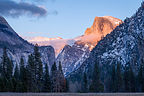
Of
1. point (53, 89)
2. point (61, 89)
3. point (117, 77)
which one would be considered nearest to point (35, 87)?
point (53, 89)

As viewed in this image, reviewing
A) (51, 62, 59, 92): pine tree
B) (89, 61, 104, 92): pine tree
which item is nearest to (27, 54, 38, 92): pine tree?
(51, 62, 59, 92): pine tree

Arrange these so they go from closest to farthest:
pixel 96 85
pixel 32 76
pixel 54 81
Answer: pixel 32 76, pixel 54 81, pixel 96 85

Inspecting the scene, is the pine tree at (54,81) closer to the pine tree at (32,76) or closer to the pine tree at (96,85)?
the pine tree at (32,76)

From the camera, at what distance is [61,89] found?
297ft

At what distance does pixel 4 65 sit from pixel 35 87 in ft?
52.8

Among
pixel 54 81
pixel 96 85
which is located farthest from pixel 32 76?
pixel 96 85

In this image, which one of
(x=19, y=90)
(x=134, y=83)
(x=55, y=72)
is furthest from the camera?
(x=134, y=83)

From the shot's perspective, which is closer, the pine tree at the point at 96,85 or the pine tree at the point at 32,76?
the pine tree at the point at 32,76

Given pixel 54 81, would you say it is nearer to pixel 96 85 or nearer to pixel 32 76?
pixel 32 76

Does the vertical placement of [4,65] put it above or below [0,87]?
above

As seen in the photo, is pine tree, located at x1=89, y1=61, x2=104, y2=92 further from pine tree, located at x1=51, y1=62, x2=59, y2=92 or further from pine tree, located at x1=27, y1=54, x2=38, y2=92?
pine tree, located at x1=27, y1=54, x2=38, y2=92

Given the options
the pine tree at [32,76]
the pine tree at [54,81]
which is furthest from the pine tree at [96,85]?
the pine tree at [32,76]

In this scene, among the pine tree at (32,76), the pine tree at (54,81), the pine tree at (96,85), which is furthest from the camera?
the pine tree at (96,85)

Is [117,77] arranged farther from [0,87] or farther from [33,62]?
[0,87]
